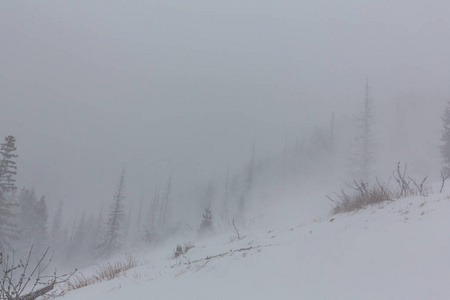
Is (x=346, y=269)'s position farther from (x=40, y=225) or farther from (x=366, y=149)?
(x=40, y=225)

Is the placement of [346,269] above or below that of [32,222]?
above

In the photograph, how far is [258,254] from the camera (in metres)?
4.37

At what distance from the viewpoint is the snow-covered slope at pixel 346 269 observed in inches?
99.1

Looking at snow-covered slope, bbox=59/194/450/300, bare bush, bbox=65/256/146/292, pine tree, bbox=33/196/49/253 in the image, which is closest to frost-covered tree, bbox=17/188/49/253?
pine tree, bbox=33/196/49/253

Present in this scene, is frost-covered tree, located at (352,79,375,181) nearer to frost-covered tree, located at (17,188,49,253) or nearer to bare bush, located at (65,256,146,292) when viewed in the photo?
bare bush, located at (65,256,146,292)

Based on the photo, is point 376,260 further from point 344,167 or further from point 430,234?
point 344,167

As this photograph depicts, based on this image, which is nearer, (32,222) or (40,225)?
(32,222)

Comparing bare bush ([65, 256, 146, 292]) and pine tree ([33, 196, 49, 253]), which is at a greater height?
bare bush ([65, 256, 146, 292])

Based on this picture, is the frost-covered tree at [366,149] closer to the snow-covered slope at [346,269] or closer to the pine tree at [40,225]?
the snow-covered slope at [346,269]

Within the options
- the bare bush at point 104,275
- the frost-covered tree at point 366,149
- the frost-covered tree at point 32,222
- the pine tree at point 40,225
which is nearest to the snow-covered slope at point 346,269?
the bare bush at point 104,275

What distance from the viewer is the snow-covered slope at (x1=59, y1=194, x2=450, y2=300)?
8.26ft

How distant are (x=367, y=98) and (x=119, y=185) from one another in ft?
112

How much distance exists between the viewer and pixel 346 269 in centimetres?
300

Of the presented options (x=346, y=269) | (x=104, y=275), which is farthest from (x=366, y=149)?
(x=346, y=269)
